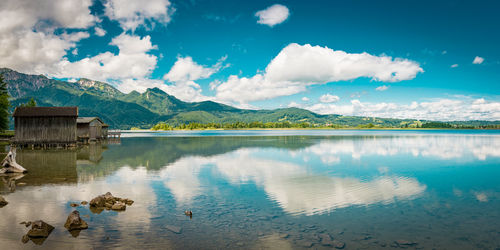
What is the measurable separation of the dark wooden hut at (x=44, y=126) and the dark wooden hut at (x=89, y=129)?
11.6 metres

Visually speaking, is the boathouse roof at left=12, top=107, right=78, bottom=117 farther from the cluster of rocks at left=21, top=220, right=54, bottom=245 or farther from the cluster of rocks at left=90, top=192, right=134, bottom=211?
the cluster of rocks at left=21, top=220, right=54, bottom=245

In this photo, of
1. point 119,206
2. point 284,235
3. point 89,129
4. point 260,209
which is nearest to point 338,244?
point 284,235

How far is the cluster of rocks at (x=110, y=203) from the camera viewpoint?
1395 cm

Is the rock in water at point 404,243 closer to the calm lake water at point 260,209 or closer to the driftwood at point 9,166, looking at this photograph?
the calm lake water at point 260,209

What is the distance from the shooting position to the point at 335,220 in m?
12.6

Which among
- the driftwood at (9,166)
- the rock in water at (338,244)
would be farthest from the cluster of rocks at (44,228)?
the driftwood at (9,166)

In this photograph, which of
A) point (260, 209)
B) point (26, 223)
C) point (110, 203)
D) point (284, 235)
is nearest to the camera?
point (284, 235)

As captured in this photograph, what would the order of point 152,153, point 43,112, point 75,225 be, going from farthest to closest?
point 43,112 → point 152,153 → point 75,225

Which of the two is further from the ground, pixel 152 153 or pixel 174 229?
pixel 174 229

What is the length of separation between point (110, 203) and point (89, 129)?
6317cm

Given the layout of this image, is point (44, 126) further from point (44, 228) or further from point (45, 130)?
point (44, 228)

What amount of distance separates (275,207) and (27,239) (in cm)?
1025

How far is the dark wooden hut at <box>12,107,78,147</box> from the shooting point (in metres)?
49.9

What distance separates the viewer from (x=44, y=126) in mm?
51094
